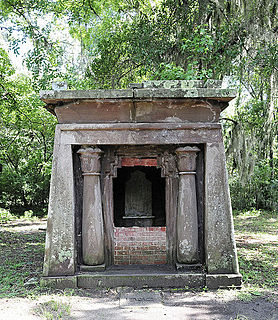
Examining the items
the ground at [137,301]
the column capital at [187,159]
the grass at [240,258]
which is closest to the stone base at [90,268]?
the ground at [137,301]

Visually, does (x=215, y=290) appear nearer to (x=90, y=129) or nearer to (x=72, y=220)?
(x=72, y=220)

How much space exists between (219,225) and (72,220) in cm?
206

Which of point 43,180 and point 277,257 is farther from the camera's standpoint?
point 43,180

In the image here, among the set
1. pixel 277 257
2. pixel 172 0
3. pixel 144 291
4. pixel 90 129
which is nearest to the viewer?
pixel 144 291

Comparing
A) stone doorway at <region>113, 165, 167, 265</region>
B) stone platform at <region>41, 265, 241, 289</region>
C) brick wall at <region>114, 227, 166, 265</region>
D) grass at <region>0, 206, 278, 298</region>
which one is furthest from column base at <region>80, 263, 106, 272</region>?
stone doorway at <region>113, 165, 167, 265</region>

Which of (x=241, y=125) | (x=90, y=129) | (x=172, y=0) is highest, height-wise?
(x=172, y=0)

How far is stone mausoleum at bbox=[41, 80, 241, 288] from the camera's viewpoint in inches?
188

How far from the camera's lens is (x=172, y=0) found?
10.6 metres

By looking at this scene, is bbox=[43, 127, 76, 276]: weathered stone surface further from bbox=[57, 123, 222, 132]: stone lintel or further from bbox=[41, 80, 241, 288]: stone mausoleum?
bbox=[57, 123, 222, 132]: stone lintel

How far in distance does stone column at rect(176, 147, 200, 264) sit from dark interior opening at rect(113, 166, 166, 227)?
A: 5.52 feet

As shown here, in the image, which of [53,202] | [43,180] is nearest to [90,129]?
[53,202]

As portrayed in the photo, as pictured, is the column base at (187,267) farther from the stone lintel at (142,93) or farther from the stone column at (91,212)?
the stone lintel at (142,93)

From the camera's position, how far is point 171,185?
17.4 ft

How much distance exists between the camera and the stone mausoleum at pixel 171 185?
188 inches
